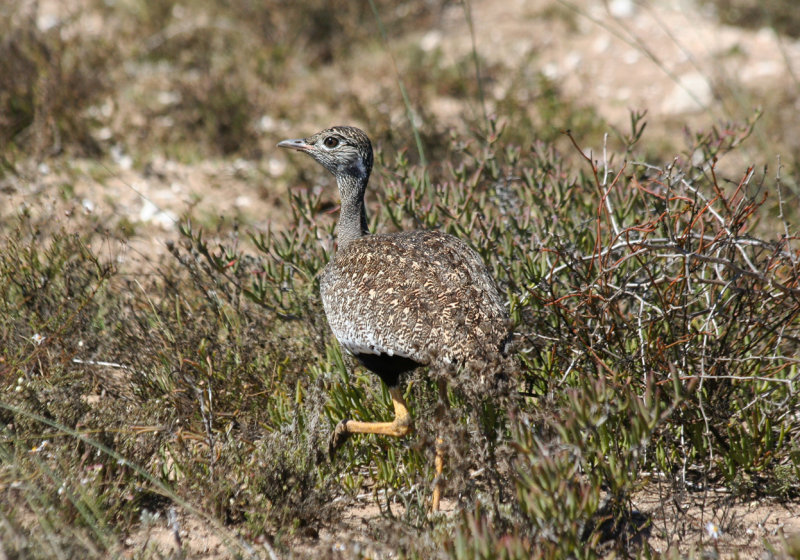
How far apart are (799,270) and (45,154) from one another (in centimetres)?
566

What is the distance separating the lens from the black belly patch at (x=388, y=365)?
3.10 metres

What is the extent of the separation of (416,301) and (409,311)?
67mm

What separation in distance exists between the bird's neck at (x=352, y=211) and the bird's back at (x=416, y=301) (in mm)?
364

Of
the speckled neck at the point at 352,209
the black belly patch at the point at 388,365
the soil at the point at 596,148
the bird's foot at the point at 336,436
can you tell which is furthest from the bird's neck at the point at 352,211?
the bird's foot at the point at 336,436


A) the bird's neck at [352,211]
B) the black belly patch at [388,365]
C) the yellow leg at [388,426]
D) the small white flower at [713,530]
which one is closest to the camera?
the small white flower at [713,530]

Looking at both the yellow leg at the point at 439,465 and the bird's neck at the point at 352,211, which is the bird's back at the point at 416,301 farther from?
the bird's neck at the point at 352,211

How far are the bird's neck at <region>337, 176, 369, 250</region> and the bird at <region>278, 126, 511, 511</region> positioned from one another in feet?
0.78

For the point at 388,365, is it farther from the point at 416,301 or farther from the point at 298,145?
the point at 298,145

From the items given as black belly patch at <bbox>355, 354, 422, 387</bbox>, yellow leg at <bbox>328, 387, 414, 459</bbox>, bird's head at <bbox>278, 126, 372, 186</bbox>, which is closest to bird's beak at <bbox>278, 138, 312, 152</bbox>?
bird's head at <bbox>278, 126, 372, 186</bbox>

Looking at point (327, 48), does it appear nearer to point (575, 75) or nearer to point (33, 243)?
point (575, 75)

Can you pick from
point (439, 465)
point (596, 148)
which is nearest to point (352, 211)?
point (439, 465)

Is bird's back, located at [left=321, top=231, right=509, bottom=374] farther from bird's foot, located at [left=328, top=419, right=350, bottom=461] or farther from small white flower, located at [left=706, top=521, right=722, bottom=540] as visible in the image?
small white flower, located at [left=706, top=521, right=722, bottom=540]

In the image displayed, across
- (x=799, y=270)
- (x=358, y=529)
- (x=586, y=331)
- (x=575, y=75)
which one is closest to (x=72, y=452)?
(x=358, y=529)

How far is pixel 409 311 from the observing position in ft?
9.91
